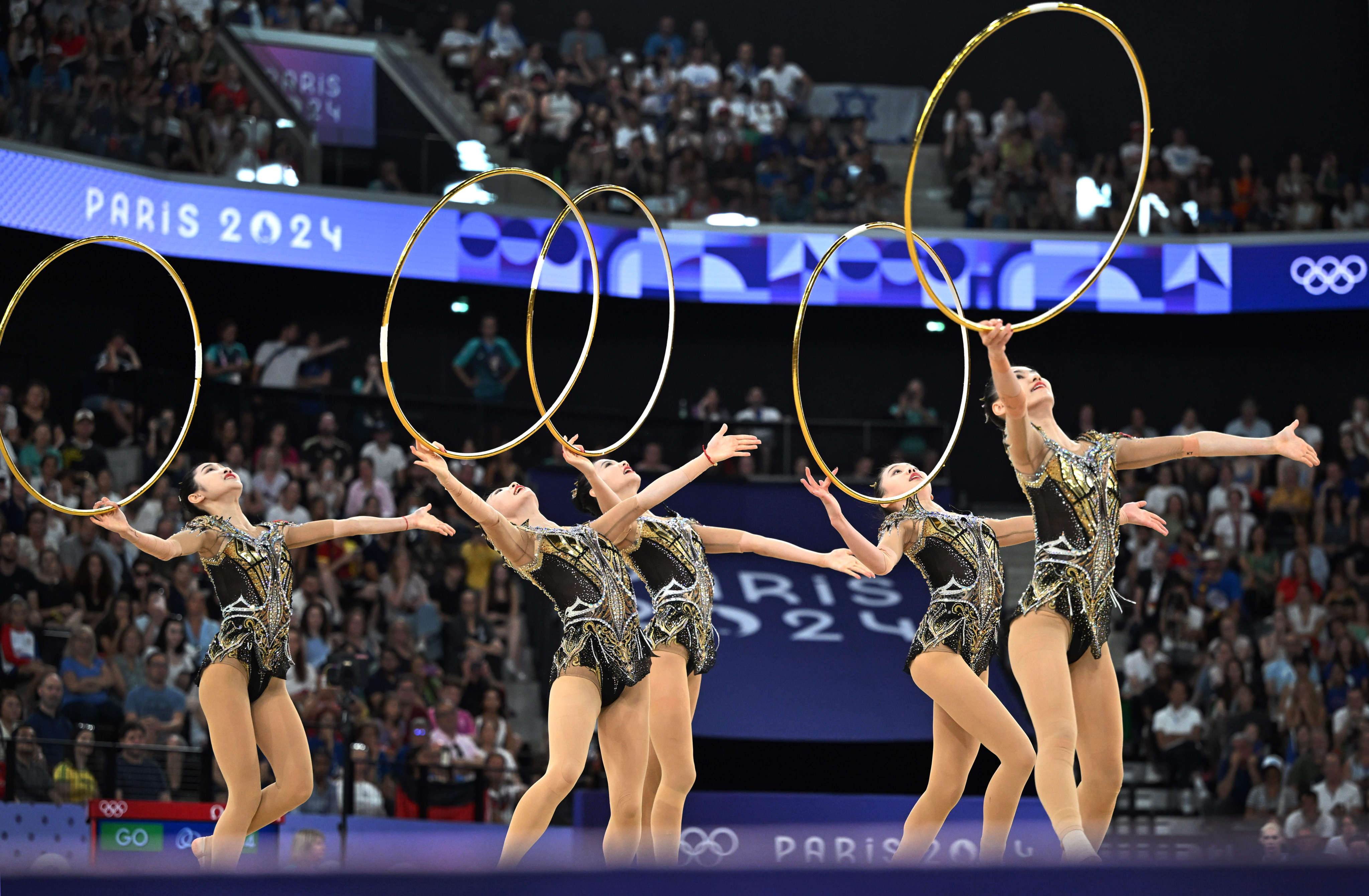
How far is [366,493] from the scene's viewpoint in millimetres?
13688

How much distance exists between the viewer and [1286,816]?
39.5 ft

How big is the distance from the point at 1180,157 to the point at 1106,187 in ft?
6.29

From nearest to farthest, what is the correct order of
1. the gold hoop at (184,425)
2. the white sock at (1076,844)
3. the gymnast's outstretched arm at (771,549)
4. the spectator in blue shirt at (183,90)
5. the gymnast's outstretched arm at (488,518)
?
the white sock at (1076,844)
the gymnast's outstretched arm at (488,518)
the gold hoop at (184,425)
the gymnast's outstretched arm at (771,549)
the spectator in blue shirt at (183,90)

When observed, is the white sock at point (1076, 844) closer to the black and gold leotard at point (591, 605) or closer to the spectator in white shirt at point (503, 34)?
the black and gold leotard at point (591, 605)

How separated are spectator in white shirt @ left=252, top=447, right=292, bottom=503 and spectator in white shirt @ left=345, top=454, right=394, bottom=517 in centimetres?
11

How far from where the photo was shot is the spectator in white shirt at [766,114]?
18.2 meters

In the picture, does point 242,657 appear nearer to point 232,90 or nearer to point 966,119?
point 232,90

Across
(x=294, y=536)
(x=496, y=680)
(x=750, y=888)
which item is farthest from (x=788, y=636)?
(x=750, y=888)

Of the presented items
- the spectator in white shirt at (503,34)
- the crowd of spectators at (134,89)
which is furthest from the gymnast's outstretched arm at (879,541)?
the spectator in white shirt at (503,34)

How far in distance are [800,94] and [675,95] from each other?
1.90 m

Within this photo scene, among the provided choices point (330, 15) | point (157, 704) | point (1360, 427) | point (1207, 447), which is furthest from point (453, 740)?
point (1360, 427)

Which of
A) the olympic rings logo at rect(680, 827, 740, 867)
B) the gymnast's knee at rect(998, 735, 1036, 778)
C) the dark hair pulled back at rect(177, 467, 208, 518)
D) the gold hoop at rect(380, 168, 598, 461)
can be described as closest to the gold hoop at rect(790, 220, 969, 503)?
the gold hoop at rect(380, 168, 598, 461)

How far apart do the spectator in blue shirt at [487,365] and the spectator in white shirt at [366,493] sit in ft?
7.64

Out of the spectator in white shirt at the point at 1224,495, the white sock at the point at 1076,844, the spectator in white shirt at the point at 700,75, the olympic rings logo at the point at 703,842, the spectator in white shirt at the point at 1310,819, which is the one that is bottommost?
the spectator in white shirt at the point at 1310,819
